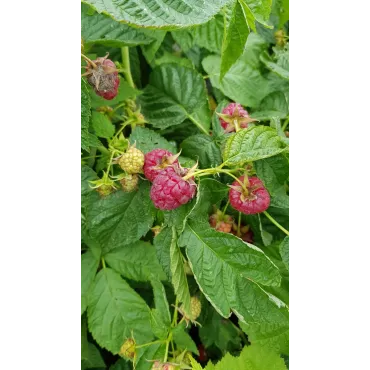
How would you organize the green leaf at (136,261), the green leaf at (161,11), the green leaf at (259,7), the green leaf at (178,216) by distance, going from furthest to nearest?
1. the green leaf at (136,261)
2. the green leaf at (178,216)
3. the green leaf at (259,7)
4. the green leaf at (161,11)

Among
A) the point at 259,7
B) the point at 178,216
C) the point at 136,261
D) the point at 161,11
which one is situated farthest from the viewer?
the point at 136,261

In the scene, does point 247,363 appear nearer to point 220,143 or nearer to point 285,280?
point 285,280

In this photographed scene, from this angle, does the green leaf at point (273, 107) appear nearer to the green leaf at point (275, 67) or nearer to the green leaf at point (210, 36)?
the green leaf at point (275, 67)

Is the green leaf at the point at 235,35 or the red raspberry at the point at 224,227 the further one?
the red raspberry at the point at 224,227

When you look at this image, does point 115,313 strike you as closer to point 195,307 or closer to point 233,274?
point 195,307

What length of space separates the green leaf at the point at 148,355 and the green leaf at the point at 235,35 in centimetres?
52

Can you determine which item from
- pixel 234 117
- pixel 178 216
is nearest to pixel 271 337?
pixel 178 216

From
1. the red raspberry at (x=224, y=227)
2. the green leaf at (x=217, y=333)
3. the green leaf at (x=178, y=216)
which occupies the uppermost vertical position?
the green leaf at (x=178, y=216)

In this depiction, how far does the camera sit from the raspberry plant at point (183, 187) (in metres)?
0.75

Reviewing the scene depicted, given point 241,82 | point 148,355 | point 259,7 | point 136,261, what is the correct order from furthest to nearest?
point 241,82, point 136,261, point 148,355, point 259,7

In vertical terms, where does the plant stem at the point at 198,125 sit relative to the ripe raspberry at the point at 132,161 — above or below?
below

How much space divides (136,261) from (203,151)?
0.28 m

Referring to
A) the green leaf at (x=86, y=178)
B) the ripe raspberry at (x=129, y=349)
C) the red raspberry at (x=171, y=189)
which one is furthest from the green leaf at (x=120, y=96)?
the ripe raspberry at (x=129, y=349)

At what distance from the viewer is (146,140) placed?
0.89m
